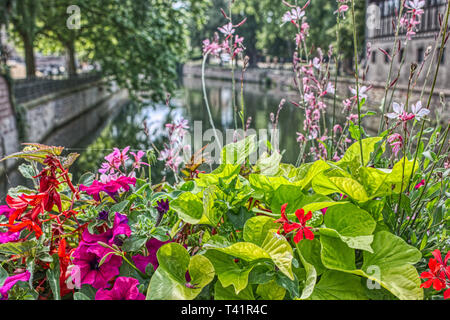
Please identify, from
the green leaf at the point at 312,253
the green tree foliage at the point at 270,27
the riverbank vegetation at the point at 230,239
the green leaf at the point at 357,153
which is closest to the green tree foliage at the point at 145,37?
the green tree foliage at the point at 270,27

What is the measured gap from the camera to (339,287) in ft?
2.17

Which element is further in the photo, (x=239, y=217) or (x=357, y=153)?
(x=357, y=153)

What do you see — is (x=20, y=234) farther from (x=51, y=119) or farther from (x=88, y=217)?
(x=51, y=119)

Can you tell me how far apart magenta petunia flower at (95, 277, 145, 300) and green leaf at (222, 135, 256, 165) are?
36cm

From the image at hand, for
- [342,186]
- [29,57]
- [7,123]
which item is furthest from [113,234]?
[29,57]

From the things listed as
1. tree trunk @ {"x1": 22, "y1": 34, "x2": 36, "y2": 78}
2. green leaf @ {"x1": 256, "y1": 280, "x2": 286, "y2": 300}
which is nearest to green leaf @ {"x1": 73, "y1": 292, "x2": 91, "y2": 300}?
green leaf @ {"x1": 256, "y1": 280, "x2": 286, "y2": 300}

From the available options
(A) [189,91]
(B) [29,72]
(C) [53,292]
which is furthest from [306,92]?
(A) [189,91]

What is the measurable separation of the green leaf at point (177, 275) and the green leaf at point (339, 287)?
16 centimetres

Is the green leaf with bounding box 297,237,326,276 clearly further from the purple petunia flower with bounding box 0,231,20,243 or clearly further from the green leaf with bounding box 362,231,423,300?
the purple petunia flower with bounding box 0,231,20,243

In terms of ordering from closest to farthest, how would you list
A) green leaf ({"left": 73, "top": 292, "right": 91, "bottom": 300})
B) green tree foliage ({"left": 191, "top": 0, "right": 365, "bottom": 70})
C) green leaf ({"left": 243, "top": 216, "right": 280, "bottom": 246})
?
green leaf ({"left": 73, "top": 292, "right": 91, "bottom": 300}) → green leaf ({"left": 243, "top": 216, "right": 280, "bottom": 246}) → green tree foliage ({"left": 191, "top": 0, "right": 365, "bottom": 70})

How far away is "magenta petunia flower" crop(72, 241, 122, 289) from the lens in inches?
26.1

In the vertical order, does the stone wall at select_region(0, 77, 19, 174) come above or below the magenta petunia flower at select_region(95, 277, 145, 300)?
below

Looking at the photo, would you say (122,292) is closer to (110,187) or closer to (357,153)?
(110,187)

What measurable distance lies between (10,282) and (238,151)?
0.48 metres
